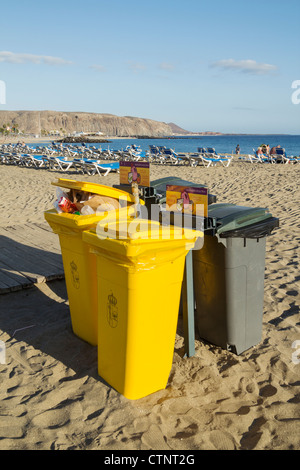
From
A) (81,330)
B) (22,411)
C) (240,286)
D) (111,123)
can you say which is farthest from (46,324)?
(111,123)

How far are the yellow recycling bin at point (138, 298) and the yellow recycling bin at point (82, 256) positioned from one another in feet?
Result: 1.34

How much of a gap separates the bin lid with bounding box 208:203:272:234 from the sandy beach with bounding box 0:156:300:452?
1.02 meters

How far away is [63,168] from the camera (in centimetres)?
1762

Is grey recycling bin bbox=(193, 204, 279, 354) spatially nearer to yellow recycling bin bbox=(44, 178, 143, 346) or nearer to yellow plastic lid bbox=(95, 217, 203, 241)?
yellow plastic lid bbox=(95, 217, 203, 241)

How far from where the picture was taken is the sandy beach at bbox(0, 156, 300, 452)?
2.11 metres

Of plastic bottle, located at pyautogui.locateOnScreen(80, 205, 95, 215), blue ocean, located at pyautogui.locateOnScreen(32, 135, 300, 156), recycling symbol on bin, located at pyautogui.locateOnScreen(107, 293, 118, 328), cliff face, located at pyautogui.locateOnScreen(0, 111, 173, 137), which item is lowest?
recycling symbol on bin, located at pyautogui.locateOnScreen(107, 293, 118, 328)

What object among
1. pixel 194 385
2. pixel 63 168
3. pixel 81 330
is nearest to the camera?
pixel 194 385

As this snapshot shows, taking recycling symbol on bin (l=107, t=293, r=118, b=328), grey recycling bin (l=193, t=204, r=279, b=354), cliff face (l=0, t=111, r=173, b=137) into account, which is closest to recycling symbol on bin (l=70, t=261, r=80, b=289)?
recycling symbol on bin (l=107, t=293, r=118, b=328)

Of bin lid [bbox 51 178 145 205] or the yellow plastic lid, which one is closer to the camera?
the yellow plastic lid

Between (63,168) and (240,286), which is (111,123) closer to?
(63,168)

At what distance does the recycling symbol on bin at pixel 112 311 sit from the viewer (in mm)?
→ 2311

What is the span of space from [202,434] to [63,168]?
1659cm
